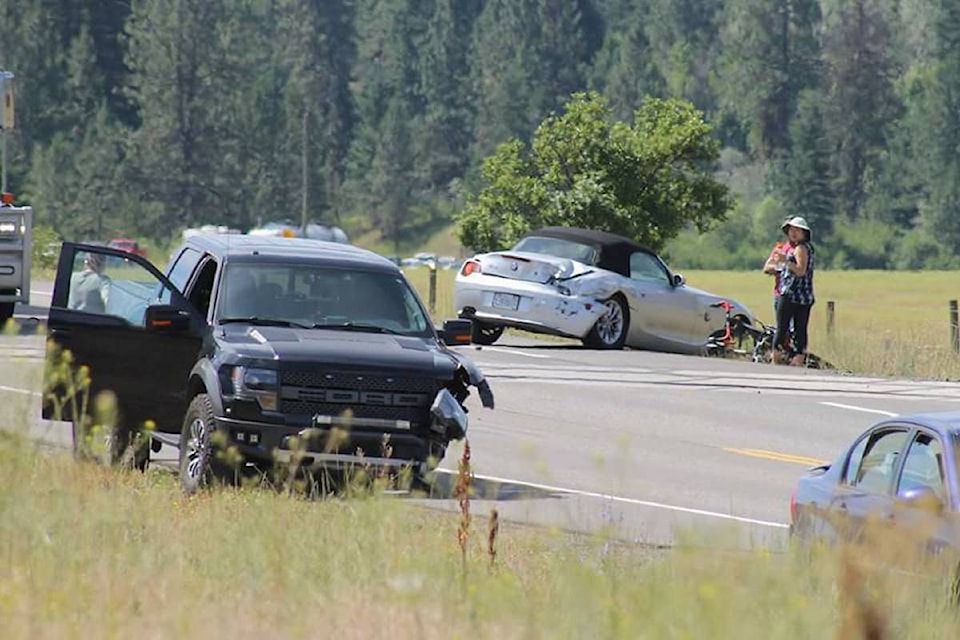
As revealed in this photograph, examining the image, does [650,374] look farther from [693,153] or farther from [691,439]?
[693,153]

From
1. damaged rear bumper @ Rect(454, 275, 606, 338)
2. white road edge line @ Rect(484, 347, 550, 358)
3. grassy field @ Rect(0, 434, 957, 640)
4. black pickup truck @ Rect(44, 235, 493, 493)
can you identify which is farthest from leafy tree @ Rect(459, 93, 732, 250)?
grassy field @ Rect(0, 434, 957, 640)

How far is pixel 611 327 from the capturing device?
27.1 m

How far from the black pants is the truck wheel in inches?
535

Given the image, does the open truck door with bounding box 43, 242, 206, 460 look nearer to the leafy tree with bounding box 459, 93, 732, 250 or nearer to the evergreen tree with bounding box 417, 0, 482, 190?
the leafy tree with bounding box 459, 93, 732, 250

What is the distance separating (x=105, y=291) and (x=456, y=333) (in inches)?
92.3

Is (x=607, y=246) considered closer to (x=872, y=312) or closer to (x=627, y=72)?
(x=872, y=312)

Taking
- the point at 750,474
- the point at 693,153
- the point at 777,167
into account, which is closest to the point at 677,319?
the point at 750,474

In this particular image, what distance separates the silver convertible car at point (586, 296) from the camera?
1032 inches

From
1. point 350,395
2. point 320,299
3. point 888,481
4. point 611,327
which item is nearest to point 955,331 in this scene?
point 611,327

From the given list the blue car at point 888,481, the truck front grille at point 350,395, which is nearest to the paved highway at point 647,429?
the blue car at point 888,481

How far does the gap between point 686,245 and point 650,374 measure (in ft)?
356

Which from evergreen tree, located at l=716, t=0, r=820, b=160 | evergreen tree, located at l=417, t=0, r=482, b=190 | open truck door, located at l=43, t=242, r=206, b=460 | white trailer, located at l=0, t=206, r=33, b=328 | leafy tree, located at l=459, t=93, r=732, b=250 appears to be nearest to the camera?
open truck door, located at l=43, t=242, r=206, b=460

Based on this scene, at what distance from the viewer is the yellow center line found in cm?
1709

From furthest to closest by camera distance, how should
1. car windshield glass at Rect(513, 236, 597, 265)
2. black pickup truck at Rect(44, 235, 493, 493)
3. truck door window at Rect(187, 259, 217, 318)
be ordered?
car windshield glass at Rect(513, 236, 597, 265) < truck door window at Rect(187, 259, 217, 318) < black pickup truck at Rect(44, 235, 493, 493)
